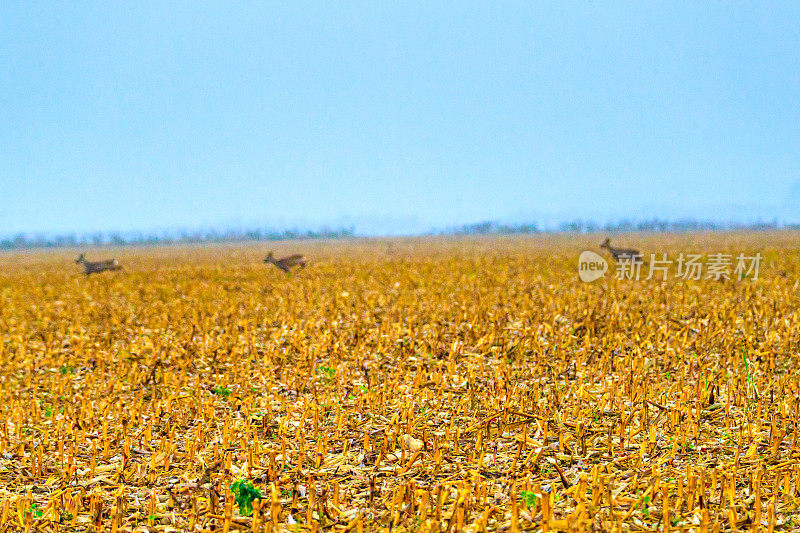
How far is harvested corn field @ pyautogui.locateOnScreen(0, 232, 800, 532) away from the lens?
13.9 feet

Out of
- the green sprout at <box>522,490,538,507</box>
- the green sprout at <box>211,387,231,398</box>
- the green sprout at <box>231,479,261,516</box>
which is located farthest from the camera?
the green sprout at <box>211,387,231,398</box>

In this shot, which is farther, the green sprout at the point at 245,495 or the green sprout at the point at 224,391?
the green sprout at the point at 224,391

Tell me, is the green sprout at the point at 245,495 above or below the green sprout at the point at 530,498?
below

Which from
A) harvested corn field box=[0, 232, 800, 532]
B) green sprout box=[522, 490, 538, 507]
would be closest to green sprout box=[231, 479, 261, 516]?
harvested corn field box=[0, 232, 800, 532]

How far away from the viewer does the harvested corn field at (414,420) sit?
4230mm

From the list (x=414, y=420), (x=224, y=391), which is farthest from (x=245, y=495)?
(x=224, y=391)

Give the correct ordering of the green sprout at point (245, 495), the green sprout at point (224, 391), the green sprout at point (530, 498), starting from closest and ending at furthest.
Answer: the green sprout at point (530, 498) → the green sprout at point (245, 495) → the green sprout at point (224, 391)

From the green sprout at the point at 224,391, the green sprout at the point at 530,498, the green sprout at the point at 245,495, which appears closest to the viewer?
the green sprout at the point at 530,498

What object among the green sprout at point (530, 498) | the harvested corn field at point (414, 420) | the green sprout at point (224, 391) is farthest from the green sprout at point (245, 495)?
the green sprout at point (224, 391)

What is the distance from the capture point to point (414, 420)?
19.7 ft

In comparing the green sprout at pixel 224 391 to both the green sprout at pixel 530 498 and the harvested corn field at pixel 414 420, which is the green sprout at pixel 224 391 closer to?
the harvested corn field at pixel 414 420

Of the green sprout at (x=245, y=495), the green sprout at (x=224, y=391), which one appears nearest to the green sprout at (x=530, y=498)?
the green sprout at (x=245, y=495)

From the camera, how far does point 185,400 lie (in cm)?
722

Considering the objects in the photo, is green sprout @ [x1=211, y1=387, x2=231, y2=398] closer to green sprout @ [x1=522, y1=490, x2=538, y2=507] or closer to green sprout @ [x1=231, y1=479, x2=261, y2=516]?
green sprout @ [x1=231, y1=479, x2=261, y2=516]
